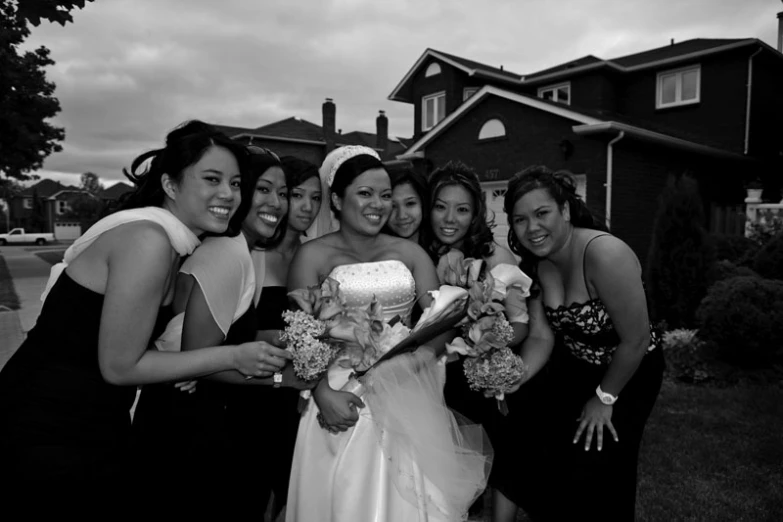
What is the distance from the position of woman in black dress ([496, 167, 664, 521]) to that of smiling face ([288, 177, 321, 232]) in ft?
4.59

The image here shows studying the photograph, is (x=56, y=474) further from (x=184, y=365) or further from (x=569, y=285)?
(x=569, y=285)

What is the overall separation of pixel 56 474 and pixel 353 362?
1298mm

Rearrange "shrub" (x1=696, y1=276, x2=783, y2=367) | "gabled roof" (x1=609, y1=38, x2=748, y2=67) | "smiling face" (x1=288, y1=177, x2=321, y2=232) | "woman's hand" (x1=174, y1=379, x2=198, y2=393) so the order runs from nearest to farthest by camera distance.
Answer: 1. "woman's hand" (x1=174, y1=379, x2=198, y2=393)
2. "smiling face" (x1=288, y1=177, x2=321, y2=232)
3. "shrub" (x1=696, y1=276, x2=783, y2=367)
4. "gabled roof" (x1=609, y1=38, x2=748, y2=67)

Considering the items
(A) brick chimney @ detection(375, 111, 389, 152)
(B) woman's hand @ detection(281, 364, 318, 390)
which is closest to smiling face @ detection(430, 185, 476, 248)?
(B) woman's hand @ detection(281, 364, 318, 390)

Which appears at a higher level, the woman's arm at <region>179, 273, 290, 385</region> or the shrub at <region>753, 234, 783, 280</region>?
the woman's arm at <region>179, 273, 290, 385</region>

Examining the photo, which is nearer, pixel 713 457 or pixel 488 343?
pixel 488 343

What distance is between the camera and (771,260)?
30.0ft

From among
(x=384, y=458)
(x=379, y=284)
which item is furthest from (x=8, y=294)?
(x=384, y=458)

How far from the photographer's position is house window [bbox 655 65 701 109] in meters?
19.6

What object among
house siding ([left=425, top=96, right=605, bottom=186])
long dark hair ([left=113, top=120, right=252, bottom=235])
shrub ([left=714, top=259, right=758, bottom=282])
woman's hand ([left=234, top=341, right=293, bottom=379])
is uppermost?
house siding ([left=425, top=96, right=605, bottom=186])

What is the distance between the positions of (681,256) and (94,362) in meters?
8.74

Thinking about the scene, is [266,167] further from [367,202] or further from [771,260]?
[771,260]

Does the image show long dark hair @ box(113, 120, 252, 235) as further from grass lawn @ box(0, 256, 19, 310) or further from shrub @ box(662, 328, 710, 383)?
grass lawn @ box(0, 256, 19, 310)

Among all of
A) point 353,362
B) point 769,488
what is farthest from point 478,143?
point 353,362
